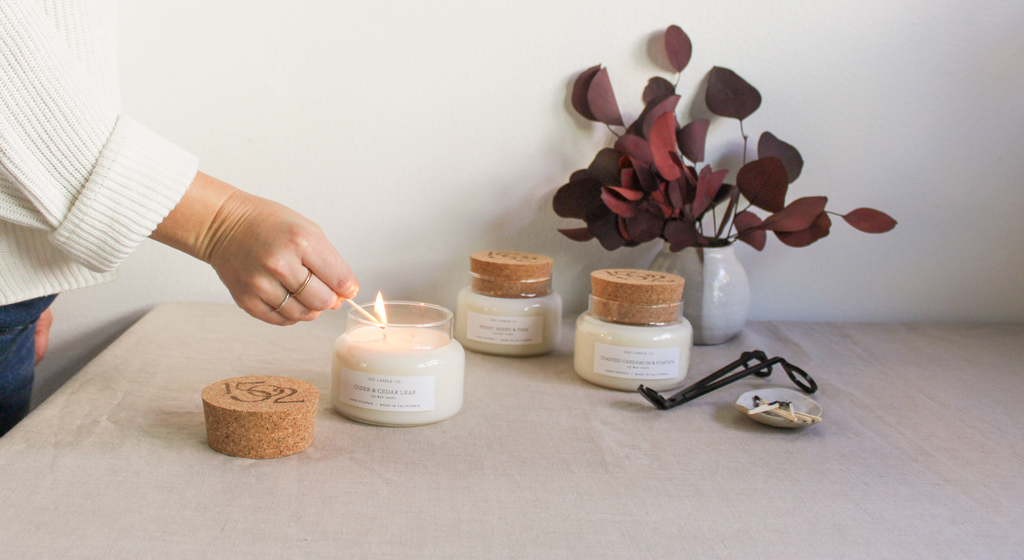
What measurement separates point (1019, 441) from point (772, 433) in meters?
0.28

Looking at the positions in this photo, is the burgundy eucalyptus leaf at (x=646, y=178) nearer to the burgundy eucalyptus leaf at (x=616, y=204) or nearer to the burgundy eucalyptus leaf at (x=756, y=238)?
the burgundy eucalyptus leaf at (x=616, y=204)

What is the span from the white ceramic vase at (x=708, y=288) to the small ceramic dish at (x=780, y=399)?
0.77 feet

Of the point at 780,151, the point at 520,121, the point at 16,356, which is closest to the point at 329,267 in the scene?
the point at 16,356

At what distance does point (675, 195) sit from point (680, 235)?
0.07 m

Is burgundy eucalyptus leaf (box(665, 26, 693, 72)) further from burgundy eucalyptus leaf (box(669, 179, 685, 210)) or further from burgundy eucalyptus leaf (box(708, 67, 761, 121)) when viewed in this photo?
burgundy eucalyptus leaf (box(669, 179, 685, 210))

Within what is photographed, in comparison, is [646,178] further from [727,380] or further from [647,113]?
[727,380]

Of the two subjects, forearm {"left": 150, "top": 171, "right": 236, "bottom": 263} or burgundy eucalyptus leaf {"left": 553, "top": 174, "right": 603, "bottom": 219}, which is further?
burgundy eucalyptus leaf {"left": 553, "top": 174, "right": 603, "bottom": 219}

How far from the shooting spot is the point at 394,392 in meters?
0.74

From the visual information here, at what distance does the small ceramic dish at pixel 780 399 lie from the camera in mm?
781

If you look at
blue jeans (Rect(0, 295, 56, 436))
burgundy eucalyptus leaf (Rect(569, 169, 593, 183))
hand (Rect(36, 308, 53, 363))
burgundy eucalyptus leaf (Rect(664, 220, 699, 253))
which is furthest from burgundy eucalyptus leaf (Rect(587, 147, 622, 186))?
hand (Rect(36, 308, 53, 363))

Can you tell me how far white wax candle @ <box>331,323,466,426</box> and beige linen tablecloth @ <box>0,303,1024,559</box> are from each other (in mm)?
19

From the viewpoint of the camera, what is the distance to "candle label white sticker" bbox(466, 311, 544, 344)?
101cm

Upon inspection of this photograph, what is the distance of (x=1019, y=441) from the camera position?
79cm

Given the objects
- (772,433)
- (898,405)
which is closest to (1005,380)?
(898,405)
